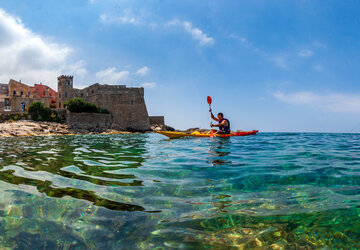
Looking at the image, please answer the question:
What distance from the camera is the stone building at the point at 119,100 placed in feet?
156

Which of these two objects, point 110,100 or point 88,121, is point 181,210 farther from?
point 110,100

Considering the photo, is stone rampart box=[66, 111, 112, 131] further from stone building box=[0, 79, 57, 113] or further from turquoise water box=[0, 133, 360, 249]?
turquoise water box=[0, 133, 360, 249]

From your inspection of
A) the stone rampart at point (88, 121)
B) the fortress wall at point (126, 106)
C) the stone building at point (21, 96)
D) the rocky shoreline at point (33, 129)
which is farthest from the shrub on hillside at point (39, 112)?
the fortress wall at point (126, 106)

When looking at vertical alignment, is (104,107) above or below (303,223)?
above

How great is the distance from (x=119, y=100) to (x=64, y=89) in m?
12.5

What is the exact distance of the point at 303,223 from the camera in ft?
7.06

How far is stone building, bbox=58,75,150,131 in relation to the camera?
156 ft

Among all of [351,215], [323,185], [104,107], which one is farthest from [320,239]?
[104,107]

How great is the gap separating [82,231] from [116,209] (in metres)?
0.48

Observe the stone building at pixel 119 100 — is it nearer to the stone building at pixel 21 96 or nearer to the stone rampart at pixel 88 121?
the stone rampart at pixel 88 121

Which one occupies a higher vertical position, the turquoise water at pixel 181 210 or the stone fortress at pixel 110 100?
the stone fortress at pixel 110 100

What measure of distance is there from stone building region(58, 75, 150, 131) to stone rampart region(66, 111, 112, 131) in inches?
115

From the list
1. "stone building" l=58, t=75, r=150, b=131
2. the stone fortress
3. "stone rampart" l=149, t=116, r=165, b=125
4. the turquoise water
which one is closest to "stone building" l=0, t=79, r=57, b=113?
the stone fortress

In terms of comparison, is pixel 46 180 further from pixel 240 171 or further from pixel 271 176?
pixel 271 176
